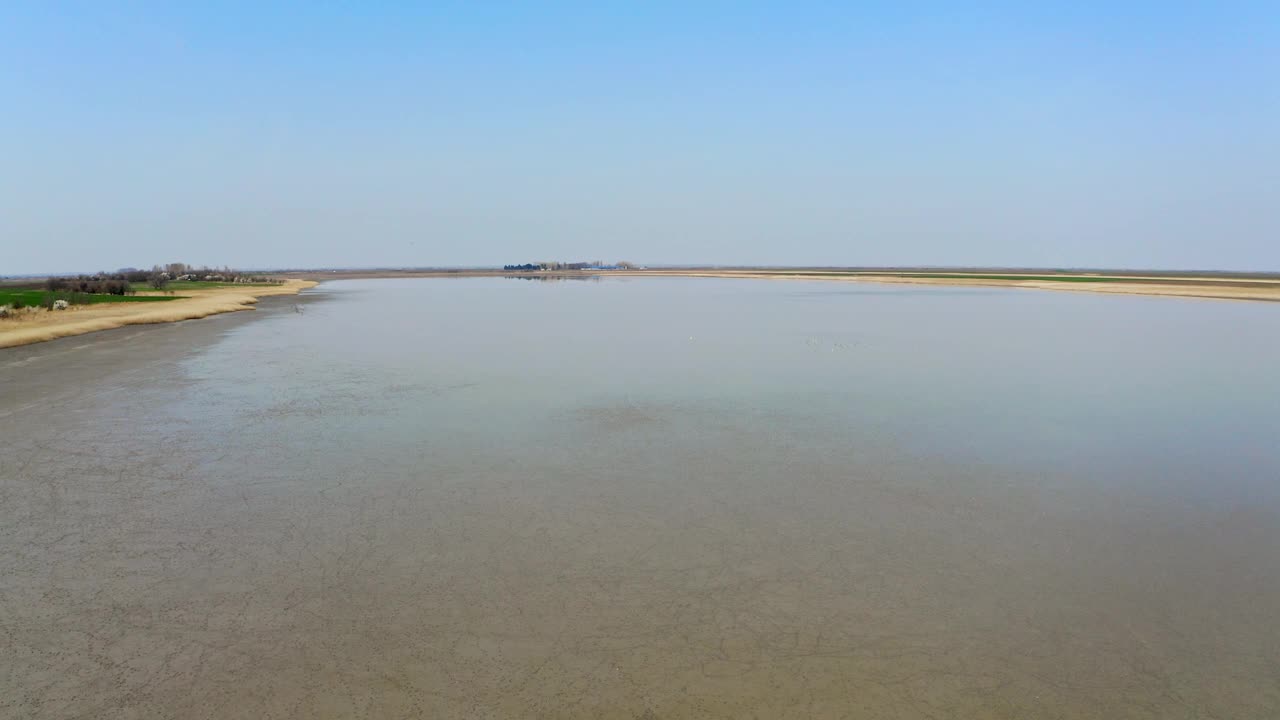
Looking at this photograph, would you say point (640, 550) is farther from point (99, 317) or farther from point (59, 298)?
point (59, 298)

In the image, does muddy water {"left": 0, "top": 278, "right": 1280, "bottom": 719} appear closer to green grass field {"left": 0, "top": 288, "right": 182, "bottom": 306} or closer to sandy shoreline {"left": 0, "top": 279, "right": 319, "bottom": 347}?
sandy shoreline {"left": 0, "top": 279, "right": 319, "bottom": 347}

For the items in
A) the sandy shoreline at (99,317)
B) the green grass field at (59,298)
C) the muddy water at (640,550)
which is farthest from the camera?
the green grass field at (59,298)

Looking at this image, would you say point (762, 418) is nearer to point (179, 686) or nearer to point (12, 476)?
point (179, 686)

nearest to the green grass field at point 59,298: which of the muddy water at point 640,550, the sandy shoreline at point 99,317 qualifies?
the sandy shoreline at point 99,317

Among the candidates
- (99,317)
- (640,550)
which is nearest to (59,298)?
(99,317)

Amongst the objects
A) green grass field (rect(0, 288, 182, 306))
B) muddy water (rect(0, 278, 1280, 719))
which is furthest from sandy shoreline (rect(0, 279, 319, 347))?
muddy water (rect(0, 278, 1280, 719))

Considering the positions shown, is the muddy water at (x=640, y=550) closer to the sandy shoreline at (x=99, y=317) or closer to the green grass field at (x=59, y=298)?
the sandy shoreline at (x=99, y=317)
